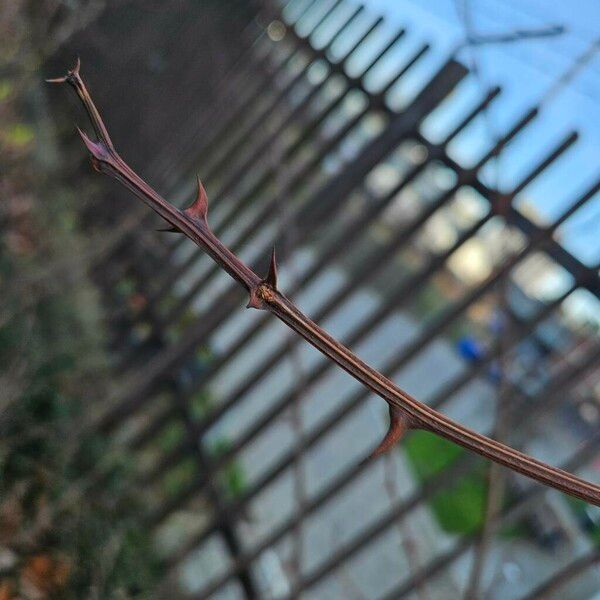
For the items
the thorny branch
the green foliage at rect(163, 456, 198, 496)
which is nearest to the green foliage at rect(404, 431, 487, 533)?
the green foliage at rect(163, 456, 198, 496)

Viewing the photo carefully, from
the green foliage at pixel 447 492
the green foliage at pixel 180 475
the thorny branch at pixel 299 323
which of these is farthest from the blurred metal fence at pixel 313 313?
the thorny branch at pixel 299 323

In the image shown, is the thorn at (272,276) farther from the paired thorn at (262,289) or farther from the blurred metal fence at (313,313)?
the blurred metal fence at (313,313)

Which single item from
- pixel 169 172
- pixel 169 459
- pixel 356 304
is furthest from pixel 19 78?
pixel 356 304

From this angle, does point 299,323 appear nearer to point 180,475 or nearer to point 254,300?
point 254,300

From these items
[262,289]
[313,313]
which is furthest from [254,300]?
[313,313]

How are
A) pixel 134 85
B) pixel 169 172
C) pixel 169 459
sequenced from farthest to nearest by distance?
pixel 134 85 < pixel 169 172 < pixel 169 459

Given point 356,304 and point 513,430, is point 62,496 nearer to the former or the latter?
point 513,430
